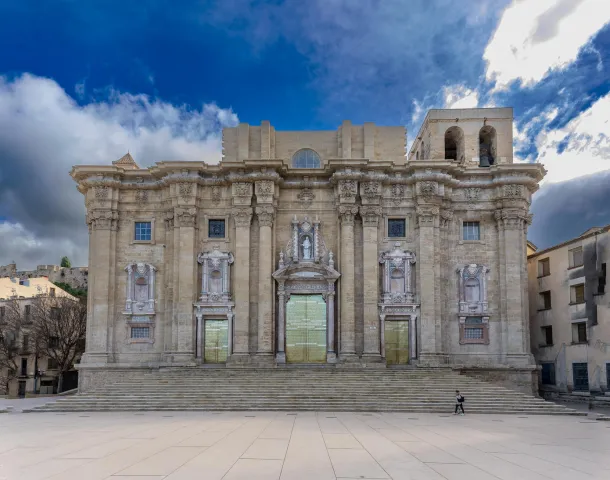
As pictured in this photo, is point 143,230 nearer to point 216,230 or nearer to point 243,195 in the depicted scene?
point 216,230

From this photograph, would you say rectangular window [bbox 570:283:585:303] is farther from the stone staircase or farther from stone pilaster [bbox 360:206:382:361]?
stone pilaster [bbox 360:206:382:361]

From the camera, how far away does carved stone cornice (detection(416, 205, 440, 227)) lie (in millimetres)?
38562

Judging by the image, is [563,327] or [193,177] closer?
[193,177]

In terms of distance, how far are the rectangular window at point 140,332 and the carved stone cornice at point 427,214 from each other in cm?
1760

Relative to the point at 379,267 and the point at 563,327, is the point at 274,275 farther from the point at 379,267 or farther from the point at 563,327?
the point at 563,327

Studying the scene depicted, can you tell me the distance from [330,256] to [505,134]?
47.2 ft

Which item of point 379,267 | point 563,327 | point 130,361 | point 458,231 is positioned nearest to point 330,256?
point 379,267

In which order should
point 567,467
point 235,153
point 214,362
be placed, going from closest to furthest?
point 567,467 → point 214,362 → point 235,153

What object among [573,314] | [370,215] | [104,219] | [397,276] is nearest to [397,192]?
[370,215]

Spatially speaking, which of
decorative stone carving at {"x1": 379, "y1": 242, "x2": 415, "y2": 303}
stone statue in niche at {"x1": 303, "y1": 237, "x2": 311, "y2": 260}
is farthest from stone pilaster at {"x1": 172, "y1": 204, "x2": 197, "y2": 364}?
decorative stone carving at {"x1": 379, "y1": 242, "x2": 415, "y2": 303}

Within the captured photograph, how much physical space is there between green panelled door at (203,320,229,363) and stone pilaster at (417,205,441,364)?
37.8ft

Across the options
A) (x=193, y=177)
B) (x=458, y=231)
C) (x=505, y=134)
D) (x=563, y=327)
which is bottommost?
(x=563, y=327)

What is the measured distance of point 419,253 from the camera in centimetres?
3847

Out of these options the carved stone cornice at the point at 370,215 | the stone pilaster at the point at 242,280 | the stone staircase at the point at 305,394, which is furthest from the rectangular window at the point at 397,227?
the stone staircase at the point at 305,394
